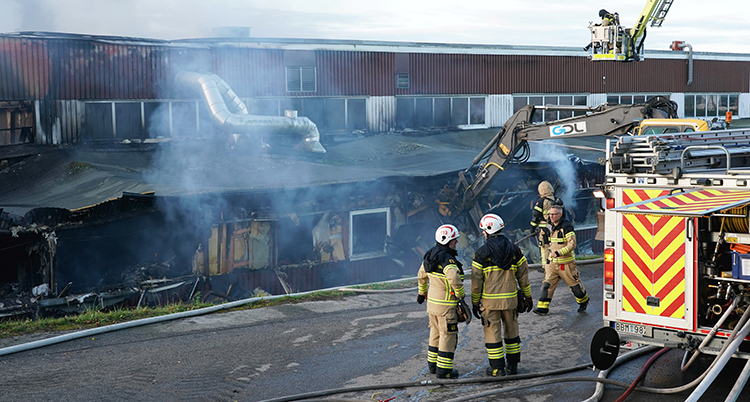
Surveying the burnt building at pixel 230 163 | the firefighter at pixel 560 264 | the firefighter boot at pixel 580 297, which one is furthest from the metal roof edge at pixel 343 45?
the firefighter boot at pixel 580 297

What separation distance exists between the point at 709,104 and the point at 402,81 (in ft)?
52.9

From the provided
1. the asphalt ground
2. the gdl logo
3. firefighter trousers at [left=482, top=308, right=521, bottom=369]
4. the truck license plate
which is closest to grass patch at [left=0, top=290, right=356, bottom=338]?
the asphalt ground

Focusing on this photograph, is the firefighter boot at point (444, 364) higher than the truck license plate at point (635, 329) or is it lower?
lower

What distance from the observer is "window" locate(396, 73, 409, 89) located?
22.3 metres

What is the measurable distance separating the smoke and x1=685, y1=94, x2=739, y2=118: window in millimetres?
13336

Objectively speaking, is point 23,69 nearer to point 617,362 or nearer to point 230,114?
point 230,114

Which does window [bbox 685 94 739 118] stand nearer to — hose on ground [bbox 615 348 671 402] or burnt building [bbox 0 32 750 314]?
burnt building [bbox 0 32 750 314]

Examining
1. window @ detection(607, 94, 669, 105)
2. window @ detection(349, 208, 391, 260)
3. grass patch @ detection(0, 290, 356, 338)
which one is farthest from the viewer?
window @ detection(607, 94, 669, 105)

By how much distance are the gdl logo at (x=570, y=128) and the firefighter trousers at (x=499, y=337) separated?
281 inches

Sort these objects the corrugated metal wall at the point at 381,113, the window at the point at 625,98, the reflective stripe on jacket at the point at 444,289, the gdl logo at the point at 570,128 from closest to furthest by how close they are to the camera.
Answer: the reflective stripe on jacket at the point at 444,289, the gdl logo at the point at 570,128, the corrugated metal wall at the point at 381,113, the window at the point at 625,98

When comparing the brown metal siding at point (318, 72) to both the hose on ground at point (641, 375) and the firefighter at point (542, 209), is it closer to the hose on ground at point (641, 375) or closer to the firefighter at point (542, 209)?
the firefighter at point (542, 209)

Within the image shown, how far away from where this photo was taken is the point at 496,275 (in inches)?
292

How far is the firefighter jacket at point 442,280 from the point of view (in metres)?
7.18

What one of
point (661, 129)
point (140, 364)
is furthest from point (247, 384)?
point (661, 129)
